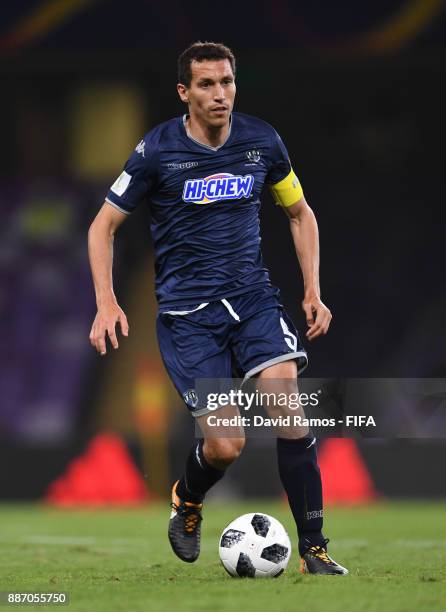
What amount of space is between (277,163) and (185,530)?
1680 mm

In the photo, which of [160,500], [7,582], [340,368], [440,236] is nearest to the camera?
[7,582]

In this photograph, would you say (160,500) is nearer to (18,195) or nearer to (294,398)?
(18,195)

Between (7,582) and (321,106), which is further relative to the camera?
(321,106)

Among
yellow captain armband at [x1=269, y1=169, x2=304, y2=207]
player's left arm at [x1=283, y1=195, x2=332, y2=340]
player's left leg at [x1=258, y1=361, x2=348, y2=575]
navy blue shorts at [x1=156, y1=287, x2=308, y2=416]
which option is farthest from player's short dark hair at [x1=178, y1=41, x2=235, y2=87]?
player's left leg at [x1=258, y1=361, x2=348, y2=575]

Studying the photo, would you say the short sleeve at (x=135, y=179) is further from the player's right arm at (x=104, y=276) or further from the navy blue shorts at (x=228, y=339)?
the navy blue shorts at (x=228, y=339)

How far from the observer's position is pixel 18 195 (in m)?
15.8

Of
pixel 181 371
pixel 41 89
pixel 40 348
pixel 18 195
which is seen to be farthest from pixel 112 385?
pixel 181 371

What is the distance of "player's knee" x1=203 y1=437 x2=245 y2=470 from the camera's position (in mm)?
5879

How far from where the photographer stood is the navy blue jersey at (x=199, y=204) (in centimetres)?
595

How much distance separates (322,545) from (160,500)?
6.42 m

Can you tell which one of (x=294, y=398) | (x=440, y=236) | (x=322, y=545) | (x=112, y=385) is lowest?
(x=112, y=385)

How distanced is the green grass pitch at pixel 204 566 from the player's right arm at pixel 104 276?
1.00 meters
